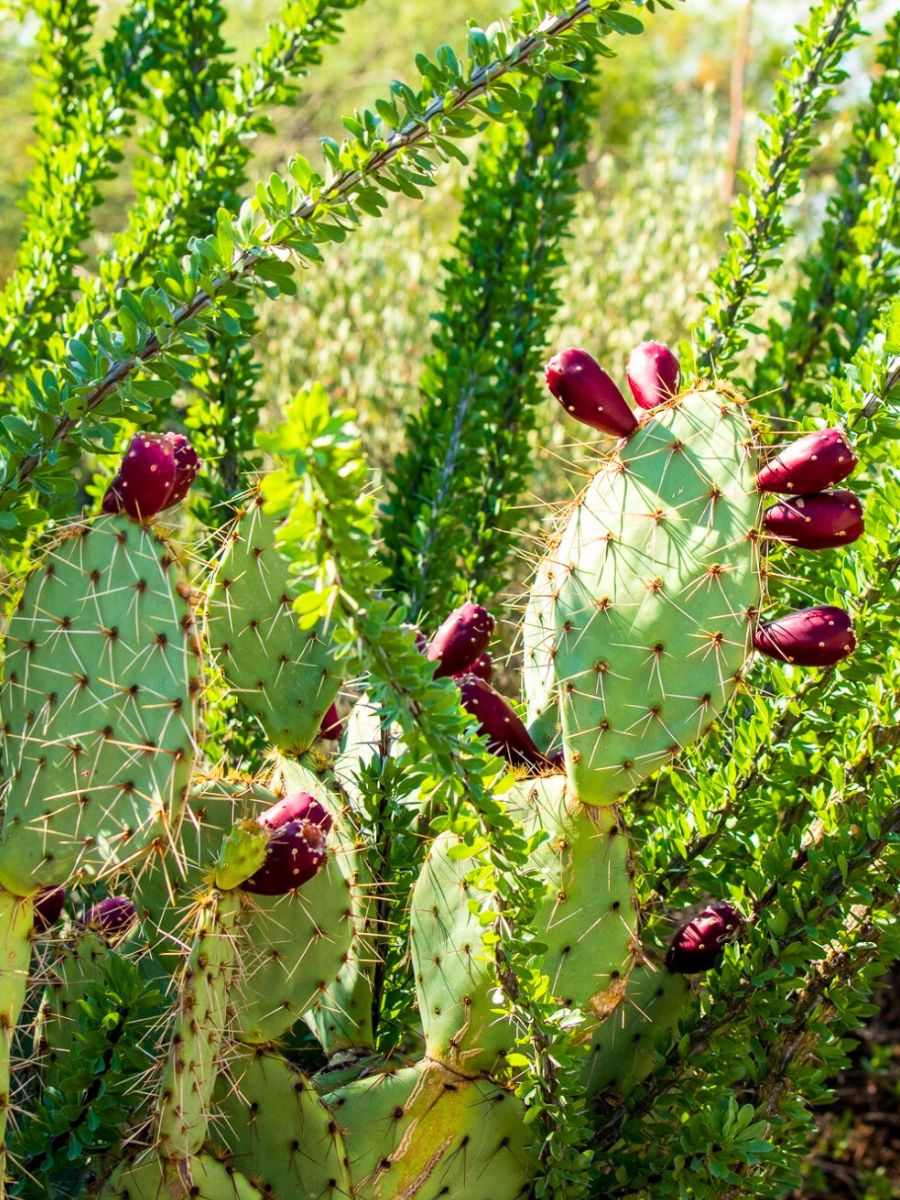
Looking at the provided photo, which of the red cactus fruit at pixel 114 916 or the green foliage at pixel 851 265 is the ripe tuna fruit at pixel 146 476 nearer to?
the red cactus fruit at pixel 114 916

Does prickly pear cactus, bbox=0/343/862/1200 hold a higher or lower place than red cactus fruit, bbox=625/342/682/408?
lower

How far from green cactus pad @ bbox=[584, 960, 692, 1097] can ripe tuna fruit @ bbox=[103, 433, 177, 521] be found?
826 mm

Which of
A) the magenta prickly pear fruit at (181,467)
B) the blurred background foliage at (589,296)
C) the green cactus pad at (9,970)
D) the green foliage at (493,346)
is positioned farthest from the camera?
the blurred background foliage at (589,296)

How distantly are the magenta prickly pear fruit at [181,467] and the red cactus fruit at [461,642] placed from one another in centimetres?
30

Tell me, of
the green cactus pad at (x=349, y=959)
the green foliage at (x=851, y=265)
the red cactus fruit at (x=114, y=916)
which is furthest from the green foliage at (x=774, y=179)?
the red cactus fruit at (x=114, y=916)

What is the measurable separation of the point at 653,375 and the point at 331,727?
61 centimetres

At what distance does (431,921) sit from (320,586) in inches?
24.5

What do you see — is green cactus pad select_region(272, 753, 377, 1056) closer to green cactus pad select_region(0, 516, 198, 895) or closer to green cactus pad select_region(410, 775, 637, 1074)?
green cactus pad select_region(410, 775, 637, 1074)

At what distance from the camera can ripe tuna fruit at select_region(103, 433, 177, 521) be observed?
119 centimetres

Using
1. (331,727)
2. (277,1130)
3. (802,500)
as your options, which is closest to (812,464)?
(802,500)

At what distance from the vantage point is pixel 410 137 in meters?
1.30

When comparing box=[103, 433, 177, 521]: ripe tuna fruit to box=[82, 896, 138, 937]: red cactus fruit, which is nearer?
box=[103, 433, 177, 521]: ripe tuna fruit

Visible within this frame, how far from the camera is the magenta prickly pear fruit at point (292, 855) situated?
48.3 inches

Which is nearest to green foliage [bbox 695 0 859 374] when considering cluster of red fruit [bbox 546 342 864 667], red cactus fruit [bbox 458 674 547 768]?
cluster of red fruit [bbox 546 342 864 667]
